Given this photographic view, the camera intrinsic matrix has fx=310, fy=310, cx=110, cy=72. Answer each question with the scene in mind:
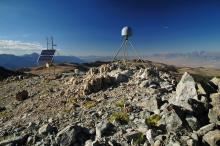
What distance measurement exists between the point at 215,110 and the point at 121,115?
585 cm

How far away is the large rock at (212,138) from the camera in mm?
15820

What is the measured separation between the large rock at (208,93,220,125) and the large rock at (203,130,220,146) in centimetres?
213

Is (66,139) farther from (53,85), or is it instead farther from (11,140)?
(53,85)

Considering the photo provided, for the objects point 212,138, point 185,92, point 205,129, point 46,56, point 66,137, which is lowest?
point 66,137

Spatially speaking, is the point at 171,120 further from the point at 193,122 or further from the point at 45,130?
the point at 45,130

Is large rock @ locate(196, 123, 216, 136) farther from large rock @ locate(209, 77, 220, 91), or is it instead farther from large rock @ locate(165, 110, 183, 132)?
large rock @ locate(209, 77, 220, 91)

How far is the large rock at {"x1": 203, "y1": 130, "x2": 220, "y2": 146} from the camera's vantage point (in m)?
15.8

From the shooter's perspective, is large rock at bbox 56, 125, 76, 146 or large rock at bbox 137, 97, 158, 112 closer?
large rock at bbox 56, 125, 76, 146

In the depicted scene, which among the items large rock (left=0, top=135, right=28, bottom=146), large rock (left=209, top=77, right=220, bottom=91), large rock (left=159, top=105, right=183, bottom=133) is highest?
large rock (left=209, top=77, right=220, bottom=91)

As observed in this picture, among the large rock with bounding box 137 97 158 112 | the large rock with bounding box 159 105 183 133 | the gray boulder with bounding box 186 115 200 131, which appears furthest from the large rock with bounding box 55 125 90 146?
the gray boulder with bounding box 186 115 200 131

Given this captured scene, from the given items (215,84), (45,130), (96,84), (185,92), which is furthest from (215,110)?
(96,84)

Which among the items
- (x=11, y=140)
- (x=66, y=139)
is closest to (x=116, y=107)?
(x=66, y=139)

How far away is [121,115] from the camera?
20.2 metres

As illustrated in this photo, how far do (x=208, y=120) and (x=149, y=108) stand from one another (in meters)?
4.00
